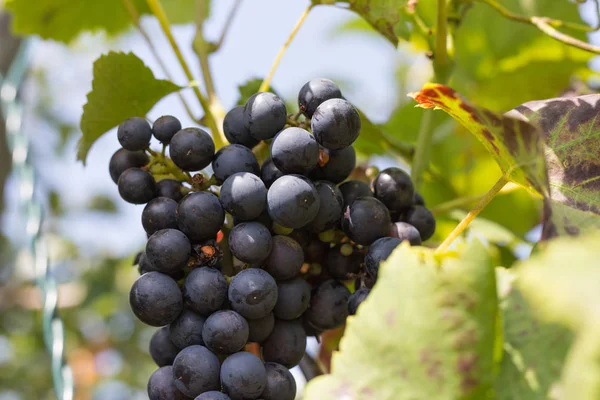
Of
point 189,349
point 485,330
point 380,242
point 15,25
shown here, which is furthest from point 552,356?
point 15,25

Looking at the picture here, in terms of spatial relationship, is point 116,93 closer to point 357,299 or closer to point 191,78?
point 191,78

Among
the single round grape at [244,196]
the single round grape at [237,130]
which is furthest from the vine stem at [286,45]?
the single round grape at [244,196]

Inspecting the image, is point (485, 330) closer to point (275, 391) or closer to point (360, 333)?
point (360, 333)

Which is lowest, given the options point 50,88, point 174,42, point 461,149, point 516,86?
point 50,88

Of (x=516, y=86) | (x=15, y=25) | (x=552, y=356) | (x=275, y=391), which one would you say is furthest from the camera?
(x=516, y=86)

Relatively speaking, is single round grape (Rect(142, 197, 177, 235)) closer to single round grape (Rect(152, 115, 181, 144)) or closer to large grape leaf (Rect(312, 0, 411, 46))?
single round grape (Rect(152, 115, 181, 144))
